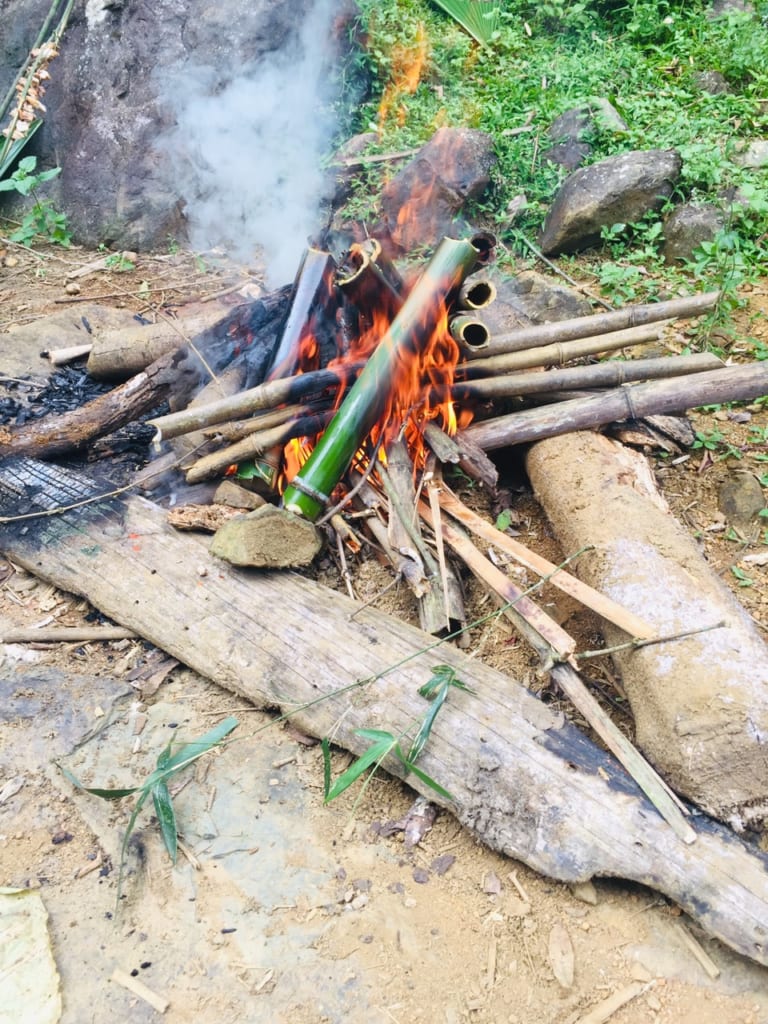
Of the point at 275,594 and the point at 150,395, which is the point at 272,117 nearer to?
the point at 150,395

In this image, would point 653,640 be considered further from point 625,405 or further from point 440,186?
point 440,186

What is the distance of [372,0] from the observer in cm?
802

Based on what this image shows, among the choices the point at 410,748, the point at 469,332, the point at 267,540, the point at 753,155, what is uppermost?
the point at 469,332

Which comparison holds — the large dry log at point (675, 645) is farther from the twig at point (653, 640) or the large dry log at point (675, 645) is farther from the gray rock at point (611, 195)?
the gray rock at point (611, 195)

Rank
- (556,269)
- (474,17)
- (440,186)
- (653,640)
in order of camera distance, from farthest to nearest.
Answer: (474,17) → (440,186) → (556,269) → (653,640)

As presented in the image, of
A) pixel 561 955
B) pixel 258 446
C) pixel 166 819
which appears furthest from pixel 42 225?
pixel 561 955

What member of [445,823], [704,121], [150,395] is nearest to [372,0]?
[704,121]

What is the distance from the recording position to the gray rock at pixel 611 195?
6102 mm

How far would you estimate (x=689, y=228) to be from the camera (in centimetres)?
592

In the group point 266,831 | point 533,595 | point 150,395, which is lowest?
point 533,595

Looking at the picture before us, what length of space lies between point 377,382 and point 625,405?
1367 mm

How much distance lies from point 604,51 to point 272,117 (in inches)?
137

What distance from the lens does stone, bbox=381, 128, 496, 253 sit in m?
6.59

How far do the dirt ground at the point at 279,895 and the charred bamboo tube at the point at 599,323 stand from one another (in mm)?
1653
